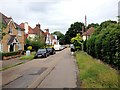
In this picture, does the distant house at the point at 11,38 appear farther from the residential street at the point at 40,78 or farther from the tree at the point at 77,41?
the residential street at the point at 40,78

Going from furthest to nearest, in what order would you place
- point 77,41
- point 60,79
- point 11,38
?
point 77,41 < point 11,38 < point 60,79

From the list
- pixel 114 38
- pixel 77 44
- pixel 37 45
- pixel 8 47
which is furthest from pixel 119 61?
pixel 37 45

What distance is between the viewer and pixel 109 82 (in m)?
10.3

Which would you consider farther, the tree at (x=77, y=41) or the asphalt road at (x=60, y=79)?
the tree at (x=77, y=41)

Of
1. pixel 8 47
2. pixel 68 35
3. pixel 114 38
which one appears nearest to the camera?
pixel 114 38

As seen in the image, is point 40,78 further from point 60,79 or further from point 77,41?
point 77,41

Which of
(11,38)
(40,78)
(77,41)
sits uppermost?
(11,38)

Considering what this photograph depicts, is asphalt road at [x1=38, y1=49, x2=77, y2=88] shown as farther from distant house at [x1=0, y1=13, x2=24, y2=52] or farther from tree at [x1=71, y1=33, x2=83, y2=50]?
tree at [x1=71, y1=33, x2=83, y2=50]

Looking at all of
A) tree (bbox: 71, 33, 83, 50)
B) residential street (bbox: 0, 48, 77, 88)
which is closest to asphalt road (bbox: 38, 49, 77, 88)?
residential street (bbox: 0, 48, 77, 88)

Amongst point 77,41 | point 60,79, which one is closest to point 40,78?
point 60,79

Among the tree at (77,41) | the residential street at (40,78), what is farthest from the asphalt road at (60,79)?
the tree at (77,41)

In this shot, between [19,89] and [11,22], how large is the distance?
137 feet

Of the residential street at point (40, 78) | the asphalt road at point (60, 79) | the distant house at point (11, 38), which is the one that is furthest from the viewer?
the distant house at point (11, 38)

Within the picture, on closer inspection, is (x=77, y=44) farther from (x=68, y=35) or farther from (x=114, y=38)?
(x=68, y=35)
